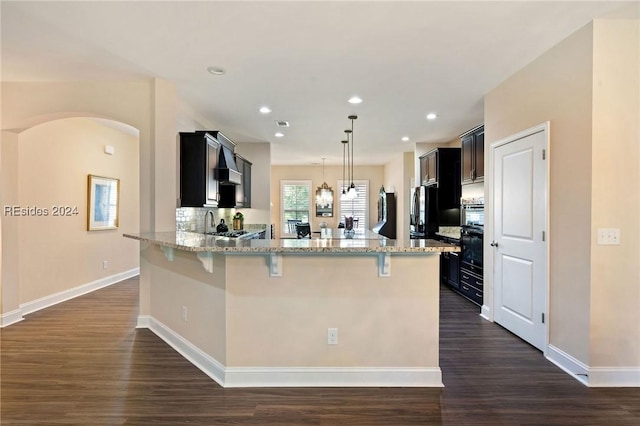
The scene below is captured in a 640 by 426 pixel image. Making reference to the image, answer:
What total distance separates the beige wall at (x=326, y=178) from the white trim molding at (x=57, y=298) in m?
5.08

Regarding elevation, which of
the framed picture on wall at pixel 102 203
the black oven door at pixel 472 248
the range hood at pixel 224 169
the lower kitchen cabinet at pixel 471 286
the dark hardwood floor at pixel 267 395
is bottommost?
the dark hardwood floor at pixel 267 395

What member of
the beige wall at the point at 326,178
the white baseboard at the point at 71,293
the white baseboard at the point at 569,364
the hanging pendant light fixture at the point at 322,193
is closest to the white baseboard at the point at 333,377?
the white baseboard at the point at 569,364

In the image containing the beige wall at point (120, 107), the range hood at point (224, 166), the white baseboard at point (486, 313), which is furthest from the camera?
the range hood at point (224, 166)

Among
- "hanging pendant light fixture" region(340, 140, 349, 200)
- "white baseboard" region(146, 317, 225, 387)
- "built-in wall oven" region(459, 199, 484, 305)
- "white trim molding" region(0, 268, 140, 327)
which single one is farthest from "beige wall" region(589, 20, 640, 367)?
"white trim molding" region(0, 268, 140, 327)

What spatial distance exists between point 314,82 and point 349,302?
2.46 metres

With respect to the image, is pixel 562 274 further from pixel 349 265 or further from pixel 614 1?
pixel 614 1

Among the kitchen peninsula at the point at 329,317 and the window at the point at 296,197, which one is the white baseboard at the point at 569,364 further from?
the window at the point at 296,197

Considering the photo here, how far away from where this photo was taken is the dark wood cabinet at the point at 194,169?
4.57 m

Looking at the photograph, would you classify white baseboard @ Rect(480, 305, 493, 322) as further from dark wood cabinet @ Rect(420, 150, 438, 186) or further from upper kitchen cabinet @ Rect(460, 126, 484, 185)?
dark wood cabinet @ Rect(420, 150, 438, 186)

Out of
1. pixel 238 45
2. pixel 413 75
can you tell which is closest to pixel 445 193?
pixel 413 75

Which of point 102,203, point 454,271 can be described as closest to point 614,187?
point 454,271

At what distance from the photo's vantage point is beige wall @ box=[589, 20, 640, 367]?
102 inches

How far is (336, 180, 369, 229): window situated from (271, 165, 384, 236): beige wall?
99mm

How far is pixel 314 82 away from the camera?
374cm
